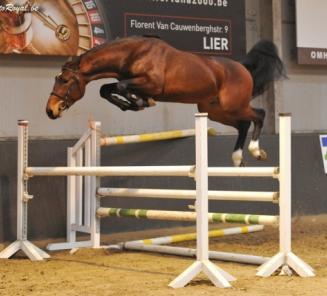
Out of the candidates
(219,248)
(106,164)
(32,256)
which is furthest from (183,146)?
(32,256)

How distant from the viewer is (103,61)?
4246 millimetres

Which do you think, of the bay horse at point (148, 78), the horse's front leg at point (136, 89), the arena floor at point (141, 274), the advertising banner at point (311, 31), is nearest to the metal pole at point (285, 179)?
the arena floor at point (141, 274)

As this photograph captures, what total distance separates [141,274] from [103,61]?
49.2 inches

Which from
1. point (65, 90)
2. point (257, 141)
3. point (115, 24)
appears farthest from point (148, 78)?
point (115, 24)

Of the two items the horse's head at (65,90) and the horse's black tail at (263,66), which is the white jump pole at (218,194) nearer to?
the horse's head at (65,90)

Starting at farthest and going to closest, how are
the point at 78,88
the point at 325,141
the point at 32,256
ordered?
the point at 325,141, the point at 32,256, the point at 78,88

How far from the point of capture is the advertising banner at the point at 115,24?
5848 millimetres

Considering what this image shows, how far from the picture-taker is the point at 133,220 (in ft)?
21.2

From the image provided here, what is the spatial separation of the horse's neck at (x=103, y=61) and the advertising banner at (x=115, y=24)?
1.61m

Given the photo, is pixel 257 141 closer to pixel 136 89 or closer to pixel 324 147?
pixel 136 89

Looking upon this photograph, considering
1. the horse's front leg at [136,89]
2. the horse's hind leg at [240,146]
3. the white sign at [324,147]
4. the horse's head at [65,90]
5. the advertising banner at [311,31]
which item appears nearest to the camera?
the horse's front leg at [136,89]

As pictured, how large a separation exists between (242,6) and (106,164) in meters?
2.15

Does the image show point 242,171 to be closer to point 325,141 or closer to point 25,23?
point 25,23

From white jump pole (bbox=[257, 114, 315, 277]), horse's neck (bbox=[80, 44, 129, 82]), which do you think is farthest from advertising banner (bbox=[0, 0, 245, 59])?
white jump pole (bbox=[257, 114, 315, 277])
